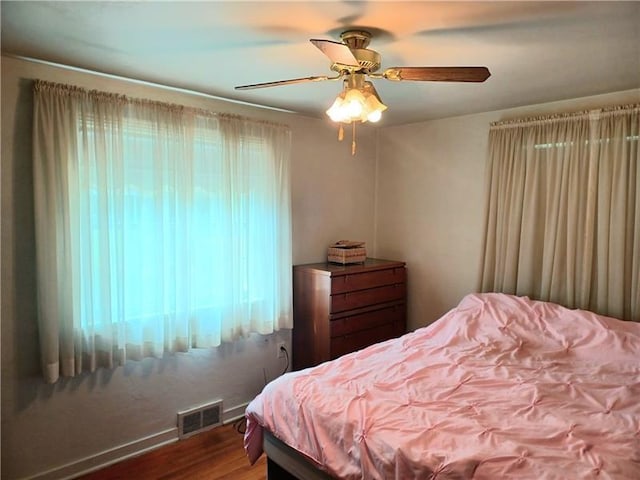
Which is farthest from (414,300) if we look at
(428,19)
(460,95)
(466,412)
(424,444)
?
(428,19)

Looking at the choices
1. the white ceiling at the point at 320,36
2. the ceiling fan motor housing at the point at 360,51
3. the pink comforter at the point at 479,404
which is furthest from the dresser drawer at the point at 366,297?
the ceiling fan motor housing at the point at 360,51

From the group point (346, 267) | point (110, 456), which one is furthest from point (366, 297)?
point (110, 456)

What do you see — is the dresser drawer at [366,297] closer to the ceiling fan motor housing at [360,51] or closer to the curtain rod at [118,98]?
the curtain rod at [118,98]

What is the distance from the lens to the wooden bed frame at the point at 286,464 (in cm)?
191

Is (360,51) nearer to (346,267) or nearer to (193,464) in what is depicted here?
(346,267)

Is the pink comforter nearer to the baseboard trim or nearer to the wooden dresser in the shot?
the wooden dresser

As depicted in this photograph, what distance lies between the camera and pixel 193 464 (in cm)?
265

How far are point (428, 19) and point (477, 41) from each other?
37 cm

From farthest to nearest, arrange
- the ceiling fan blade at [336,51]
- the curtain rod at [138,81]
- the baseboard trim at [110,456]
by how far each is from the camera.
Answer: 1. the baseboard trim at [110,456]
2. the curtain rod at [138,81]
3. the ceiling fan blade at [336,51]

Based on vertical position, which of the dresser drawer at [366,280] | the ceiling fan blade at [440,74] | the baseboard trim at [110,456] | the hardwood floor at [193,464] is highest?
the ceiling fan blade at [440,74]

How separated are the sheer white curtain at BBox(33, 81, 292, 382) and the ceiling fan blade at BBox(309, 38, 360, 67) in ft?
4.98

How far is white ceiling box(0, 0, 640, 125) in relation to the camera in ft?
5.33

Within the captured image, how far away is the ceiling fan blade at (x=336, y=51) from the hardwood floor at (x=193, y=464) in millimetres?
2354

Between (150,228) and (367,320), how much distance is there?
189 cm
